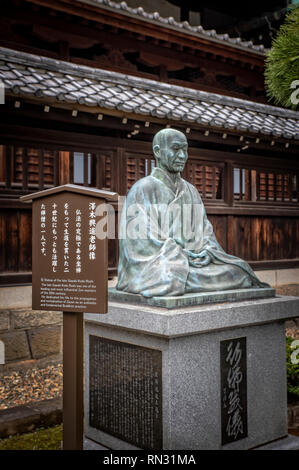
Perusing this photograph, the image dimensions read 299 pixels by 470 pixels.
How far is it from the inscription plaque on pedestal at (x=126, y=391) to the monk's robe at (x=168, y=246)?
0.57 m

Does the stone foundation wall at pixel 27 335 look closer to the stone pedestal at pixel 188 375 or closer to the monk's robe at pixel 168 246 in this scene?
the stone pedestal at pixel 188 375

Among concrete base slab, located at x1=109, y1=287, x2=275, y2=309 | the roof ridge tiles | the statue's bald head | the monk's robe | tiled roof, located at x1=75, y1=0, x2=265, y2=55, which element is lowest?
concrete base slab, located at x1=109, y1=287, x2=275, y2=309

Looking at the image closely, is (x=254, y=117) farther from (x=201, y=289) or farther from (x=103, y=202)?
(x=103, y=202)

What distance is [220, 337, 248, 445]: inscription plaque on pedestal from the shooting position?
12.8ft

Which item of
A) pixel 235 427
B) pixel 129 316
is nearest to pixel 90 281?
pixel 129 316

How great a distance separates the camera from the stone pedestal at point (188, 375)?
364cm

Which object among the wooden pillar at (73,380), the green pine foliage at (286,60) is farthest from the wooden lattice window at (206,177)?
the wooden pillar at (73,380)

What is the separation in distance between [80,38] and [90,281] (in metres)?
7.05

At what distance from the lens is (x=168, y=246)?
4.14 m

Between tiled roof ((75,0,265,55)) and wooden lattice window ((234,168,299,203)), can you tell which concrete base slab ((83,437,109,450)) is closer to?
wooden lattice window ((234,168,299,203))

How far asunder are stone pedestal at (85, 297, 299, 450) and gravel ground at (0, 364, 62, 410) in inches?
61.7

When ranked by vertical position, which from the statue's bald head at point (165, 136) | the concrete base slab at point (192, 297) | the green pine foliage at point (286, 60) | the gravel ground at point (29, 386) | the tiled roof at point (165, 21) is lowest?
the gravel ground at point (29, 386)

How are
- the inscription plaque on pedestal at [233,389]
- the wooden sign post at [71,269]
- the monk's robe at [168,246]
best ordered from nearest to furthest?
the wooden sign post at [71,269] → the inscription plaque on pedestal at [233,389] → the monk's robe at [168,246]

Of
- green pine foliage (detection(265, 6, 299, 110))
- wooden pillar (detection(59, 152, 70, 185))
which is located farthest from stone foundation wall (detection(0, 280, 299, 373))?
green pine foliage (detection(265, 6, 299, 110))
